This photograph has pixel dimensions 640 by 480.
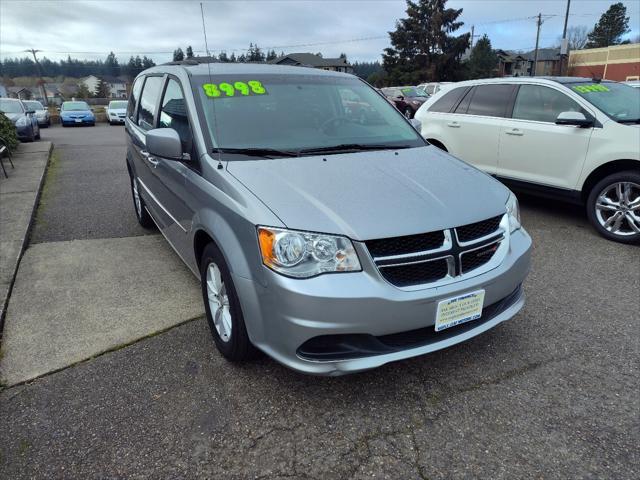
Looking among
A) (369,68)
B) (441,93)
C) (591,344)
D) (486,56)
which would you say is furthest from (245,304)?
(369,68)

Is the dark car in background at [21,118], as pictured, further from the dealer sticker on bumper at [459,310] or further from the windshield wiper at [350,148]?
the dealer sticker on bumper at [459,310]

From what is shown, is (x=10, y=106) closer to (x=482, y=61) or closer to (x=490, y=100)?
(x=490, y=100)

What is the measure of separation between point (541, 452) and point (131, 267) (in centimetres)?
369

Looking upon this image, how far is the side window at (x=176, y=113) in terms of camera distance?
3125 mm

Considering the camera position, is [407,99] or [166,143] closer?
[166,143]

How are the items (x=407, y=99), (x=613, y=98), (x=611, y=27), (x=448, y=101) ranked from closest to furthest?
1. (x=613, y=98)
2. (x=448, y=101)
3. (x=407, y=99)
4. (x=611, y=27)

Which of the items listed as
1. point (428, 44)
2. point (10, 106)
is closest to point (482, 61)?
point (428, 44)

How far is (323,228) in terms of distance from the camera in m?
2.24

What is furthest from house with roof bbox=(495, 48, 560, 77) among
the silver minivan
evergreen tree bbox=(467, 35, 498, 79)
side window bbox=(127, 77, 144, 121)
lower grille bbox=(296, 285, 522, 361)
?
lower grille bbox=(296, 285, 522, 361)

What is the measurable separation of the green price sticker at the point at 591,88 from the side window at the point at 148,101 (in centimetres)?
457

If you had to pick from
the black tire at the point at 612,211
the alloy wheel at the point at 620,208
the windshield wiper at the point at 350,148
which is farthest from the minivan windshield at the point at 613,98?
the windshield wiper at the point at 350,148

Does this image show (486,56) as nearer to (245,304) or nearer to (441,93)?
(441,93)

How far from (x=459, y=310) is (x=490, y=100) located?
181 inches

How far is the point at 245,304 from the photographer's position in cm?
241
